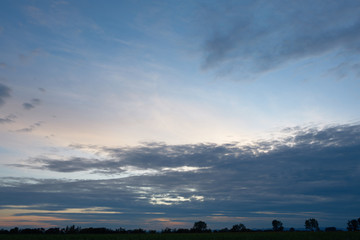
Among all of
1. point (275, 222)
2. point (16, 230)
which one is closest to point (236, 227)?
point (275, 222)

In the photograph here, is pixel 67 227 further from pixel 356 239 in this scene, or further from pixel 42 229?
pixel 356 239

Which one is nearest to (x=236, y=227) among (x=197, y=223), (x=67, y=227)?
(x=197, y=223)

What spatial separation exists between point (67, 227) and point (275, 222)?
142990 millimetres

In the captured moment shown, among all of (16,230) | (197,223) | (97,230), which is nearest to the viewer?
(16,230)

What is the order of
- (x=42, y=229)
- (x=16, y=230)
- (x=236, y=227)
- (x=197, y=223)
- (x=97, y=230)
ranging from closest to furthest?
(x=16, y=230)
(x=42, y=229)
(x=97, y=230)
(x=236, y=227)
(x=197, y=223)

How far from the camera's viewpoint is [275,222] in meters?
189

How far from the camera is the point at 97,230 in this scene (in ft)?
346

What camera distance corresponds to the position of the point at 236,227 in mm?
137875

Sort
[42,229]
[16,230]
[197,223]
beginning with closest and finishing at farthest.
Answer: [16,230] → [42,229] → [197,223]

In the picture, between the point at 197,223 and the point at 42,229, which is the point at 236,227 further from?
the point at 42,229

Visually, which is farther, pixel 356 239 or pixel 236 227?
pixel 236 227

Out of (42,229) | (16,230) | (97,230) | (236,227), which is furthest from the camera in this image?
(236,227)

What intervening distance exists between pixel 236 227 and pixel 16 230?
9698 centimetres

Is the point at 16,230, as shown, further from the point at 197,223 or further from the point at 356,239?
the point at 197,223
